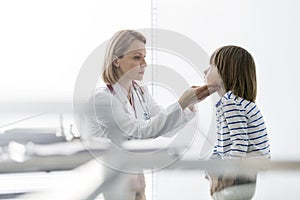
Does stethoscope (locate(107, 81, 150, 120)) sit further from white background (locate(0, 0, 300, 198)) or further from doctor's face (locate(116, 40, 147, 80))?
white background (locate(0, 0, 300, 198))

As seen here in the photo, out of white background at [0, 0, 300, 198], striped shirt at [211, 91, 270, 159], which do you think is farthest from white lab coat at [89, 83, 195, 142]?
white background at [0, 0, 300, 198]

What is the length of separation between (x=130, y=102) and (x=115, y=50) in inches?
3.8

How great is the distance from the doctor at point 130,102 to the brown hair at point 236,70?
12 cm

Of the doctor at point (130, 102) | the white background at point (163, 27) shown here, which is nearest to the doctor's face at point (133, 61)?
the doctor at point (130, 102)

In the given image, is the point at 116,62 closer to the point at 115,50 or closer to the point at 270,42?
the point at 115,50

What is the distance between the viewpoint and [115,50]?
687 millimetres

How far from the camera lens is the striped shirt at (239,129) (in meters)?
0.72

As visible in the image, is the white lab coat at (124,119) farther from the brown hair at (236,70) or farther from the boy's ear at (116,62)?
the brown hair at (236,70)

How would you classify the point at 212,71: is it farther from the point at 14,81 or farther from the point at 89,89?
the point at 14,81

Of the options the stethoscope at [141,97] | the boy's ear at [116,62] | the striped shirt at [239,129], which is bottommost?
the striped shirt at [239,129]

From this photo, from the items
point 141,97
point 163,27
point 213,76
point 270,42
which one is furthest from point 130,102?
point 163,27

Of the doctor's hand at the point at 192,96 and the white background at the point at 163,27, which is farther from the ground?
the white background at the point at 163,27

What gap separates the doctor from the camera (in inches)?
21.9

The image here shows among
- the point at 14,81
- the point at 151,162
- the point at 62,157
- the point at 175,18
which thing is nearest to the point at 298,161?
the point at 151,162
